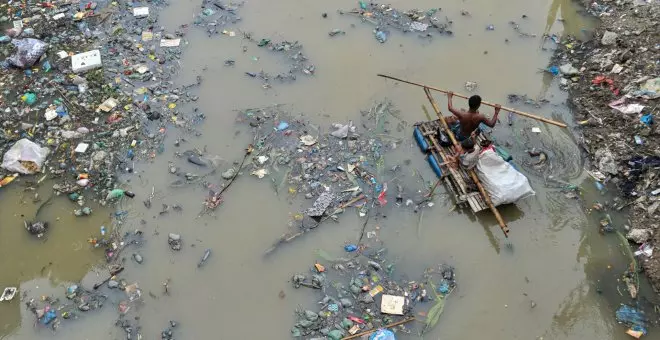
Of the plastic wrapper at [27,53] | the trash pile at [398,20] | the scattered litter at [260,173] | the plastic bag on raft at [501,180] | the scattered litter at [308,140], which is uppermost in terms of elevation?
the trash pile at [398,20]

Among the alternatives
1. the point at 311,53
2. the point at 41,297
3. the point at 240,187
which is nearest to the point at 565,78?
the point at 311,53

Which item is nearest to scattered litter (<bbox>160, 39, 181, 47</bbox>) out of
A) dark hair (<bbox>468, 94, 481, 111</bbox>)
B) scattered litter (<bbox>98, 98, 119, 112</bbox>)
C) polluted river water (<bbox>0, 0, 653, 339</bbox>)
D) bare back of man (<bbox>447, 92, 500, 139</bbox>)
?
polluted river water (<bbox>0, 0, 653, 339</bbox>)

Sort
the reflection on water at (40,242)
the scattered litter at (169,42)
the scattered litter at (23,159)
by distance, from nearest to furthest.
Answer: the reflection on water at (40,242)
the scattered litter at (23,159)
the scattered litter at (169,42)

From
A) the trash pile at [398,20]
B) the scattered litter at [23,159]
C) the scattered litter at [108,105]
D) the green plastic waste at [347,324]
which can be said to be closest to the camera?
the green plastic waste at [347,324]

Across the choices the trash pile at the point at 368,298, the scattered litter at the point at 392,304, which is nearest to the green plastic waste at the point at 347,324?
the trash pile at the point at 368,298

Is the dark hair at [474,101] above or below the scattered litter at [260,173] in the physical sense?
above

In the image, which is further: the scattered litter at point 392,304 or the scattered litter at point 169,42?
the scattered litter at point 169,42

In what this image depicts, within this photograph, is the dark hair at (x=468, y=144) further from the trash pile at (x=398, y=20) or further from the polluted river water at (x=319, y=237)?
the trash pile at (x=398, y=20)
